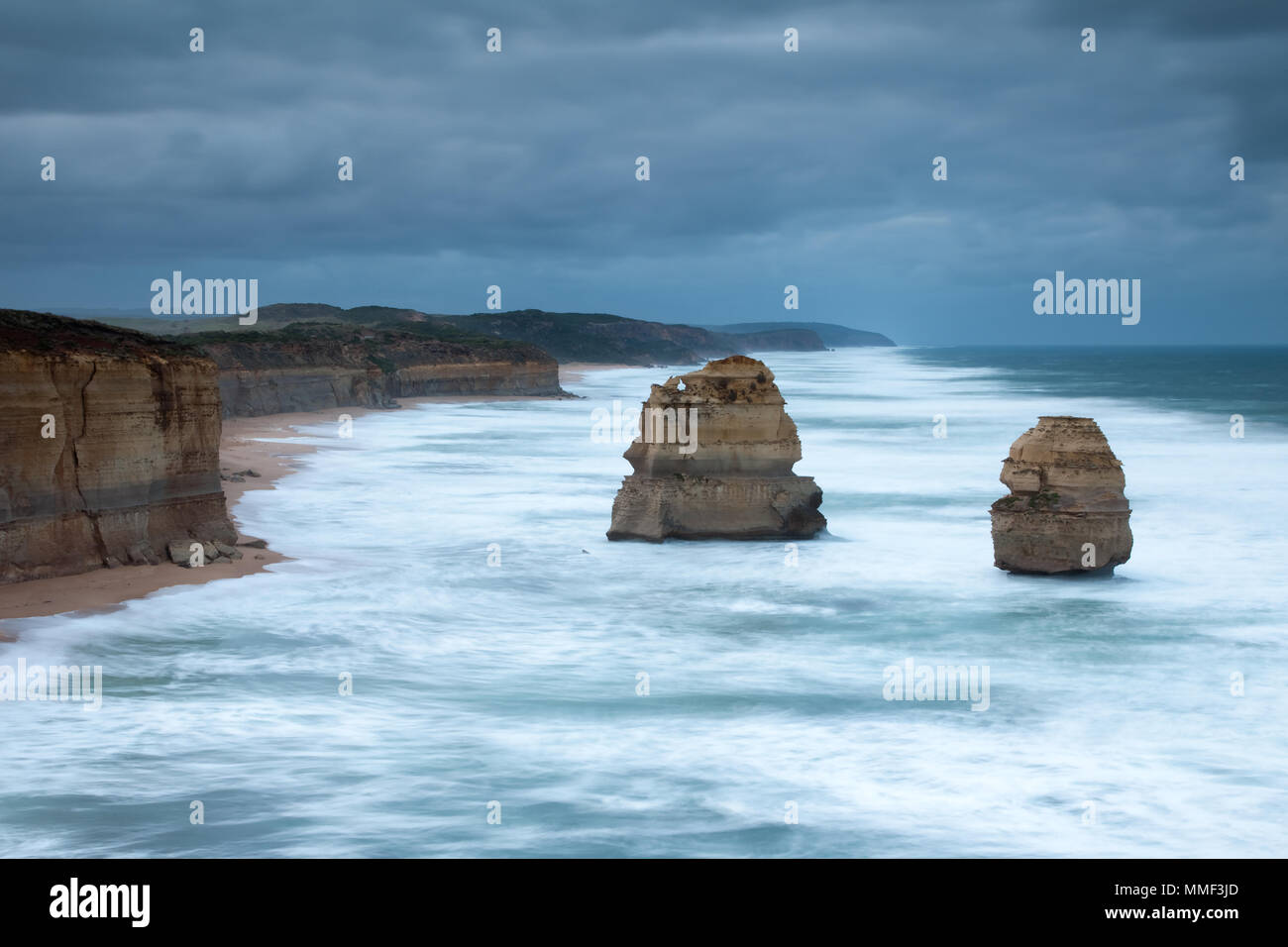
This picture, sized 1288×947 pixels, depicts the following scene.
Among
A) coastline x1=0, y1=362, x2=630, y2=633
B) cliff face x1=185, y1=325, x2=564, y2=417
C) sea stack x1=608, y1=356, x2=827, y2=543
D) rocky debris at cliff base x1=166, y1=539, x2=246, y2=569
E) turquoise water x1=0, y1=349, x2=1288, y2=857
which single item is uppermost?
cliff face x1=185, y1=325, x2=564, y2=417

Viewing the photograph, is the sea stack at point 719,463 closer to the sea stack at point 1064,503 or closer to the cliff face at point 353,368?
the sea stack at point 1064,503

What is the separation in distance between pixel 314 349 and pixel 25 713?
49279 millimetres

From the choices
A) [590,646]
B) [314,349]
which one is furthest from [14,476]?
[314,349]

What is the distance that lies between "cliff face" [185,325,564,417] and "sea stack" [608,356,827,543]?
2058 centimetres

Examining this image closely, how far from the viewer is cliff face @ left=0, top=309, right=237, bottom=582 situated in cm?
1706

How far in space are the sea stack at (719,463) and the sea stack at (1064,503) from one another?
4.14 metres

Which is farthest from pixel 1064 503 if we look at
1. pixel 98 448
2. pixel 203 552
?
pixel 98 448

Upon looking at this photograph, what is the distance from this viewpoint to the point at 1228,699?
1352cm

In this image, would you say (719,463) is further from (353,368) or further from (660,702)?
(353,368)

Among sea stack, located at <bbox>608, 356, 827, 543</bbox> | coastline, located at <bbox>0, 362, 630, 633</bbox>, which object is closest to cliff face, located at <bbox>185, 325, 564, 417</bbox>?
coastline, located at <bbox>0, 362, 630, 633</bbox>

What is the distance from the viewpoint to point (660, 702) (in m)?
13.4

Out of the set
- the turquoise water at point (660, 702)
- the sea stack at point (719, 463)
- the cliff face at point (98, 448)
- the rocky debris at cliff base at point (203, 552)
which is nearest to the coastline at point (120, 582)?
the rocky debris at cliff base at point (203, 552)

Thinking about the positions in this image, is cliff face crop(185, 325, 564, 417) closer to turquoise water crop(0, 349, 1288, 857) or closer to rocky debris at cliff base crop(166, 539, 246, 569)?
rocky debris at cliff base crop(166, 539, 246, 569)

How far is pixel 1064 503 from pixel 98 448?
13376mm
